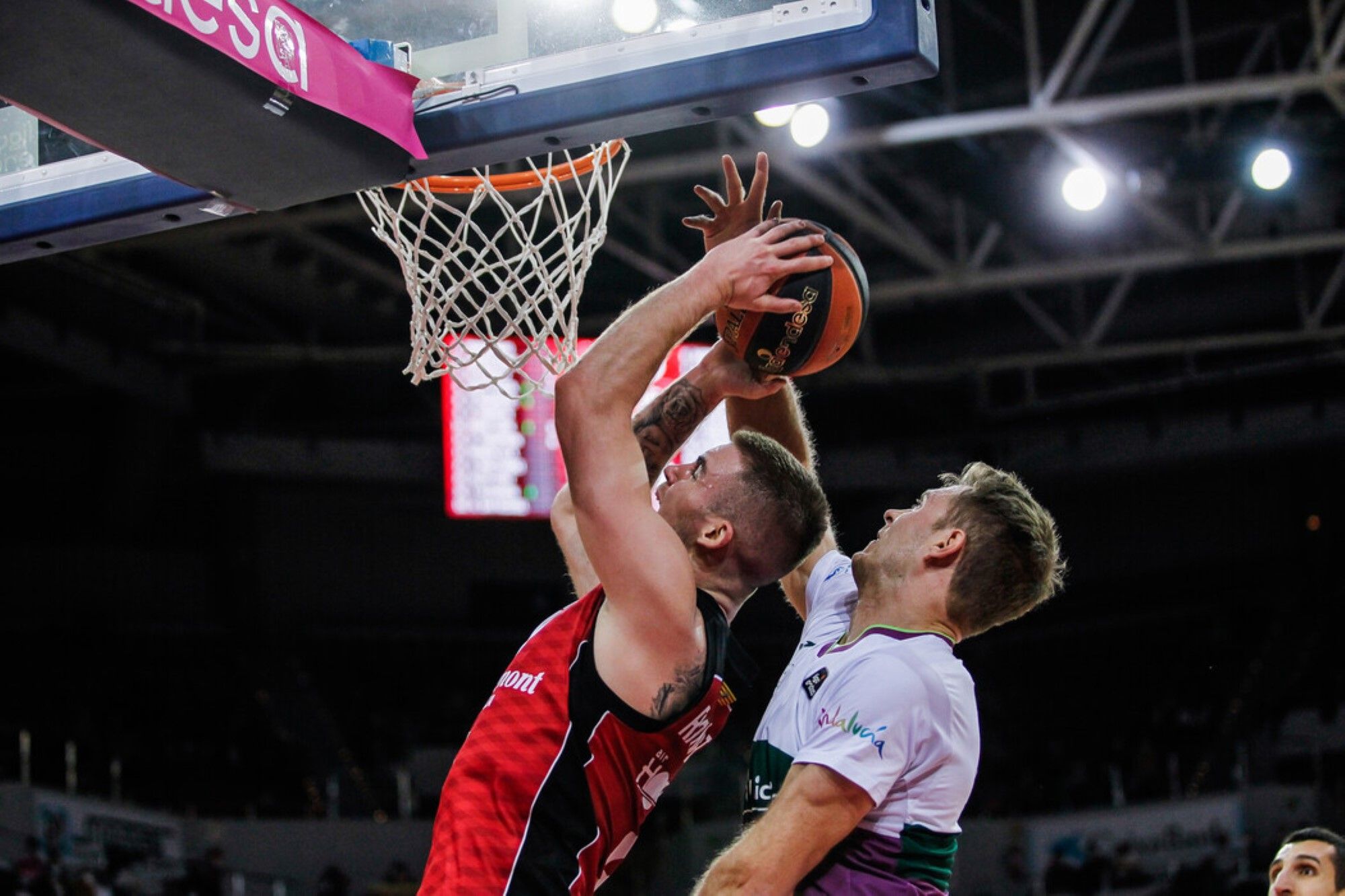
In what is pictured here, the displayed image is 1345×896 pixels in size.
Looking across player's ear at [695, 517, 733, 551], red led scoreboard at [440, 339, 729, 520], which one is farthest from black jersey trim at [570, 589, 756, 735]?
red led scoreboard at [440, 339, 729, 520]

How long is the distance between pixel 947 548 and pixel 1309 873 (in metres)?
2.54

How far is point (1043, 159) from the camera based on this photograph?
1104 centimetres

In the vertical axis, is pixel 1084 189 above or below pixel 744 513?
above

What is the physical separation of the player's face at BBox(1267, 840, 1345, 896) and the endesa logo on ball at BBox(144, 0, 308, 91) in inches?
146

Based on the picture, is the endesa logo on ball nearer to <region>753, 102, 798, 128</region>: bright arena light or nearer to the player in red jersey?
the player in red jersey

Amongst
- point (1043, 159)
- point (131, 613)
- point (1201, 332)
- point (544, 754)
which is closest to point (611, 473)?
point (544, 754)

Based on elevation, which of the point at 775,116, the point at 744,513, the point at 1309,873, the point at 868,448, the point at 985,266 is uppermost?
the point at 985,266

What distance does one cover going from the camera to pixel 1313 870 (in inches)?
181

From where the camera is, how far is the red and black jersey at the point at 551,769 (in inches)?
105

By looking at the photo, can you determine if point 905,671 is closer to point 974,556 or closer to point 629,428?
point 974,556

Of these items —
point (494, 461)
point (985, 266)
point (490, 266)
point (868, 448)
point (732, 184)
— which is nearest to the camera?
point (732, 184)

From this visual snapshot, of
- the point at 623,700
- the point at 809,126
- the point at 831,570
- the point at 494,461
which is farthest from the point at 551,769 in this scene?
the point at 494,461

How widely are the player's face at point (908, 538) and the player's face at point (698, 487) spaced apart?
291mm

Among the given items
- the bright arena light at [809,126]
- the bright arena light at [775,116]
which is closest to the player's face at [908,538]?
the bright arena light at [775,116]
